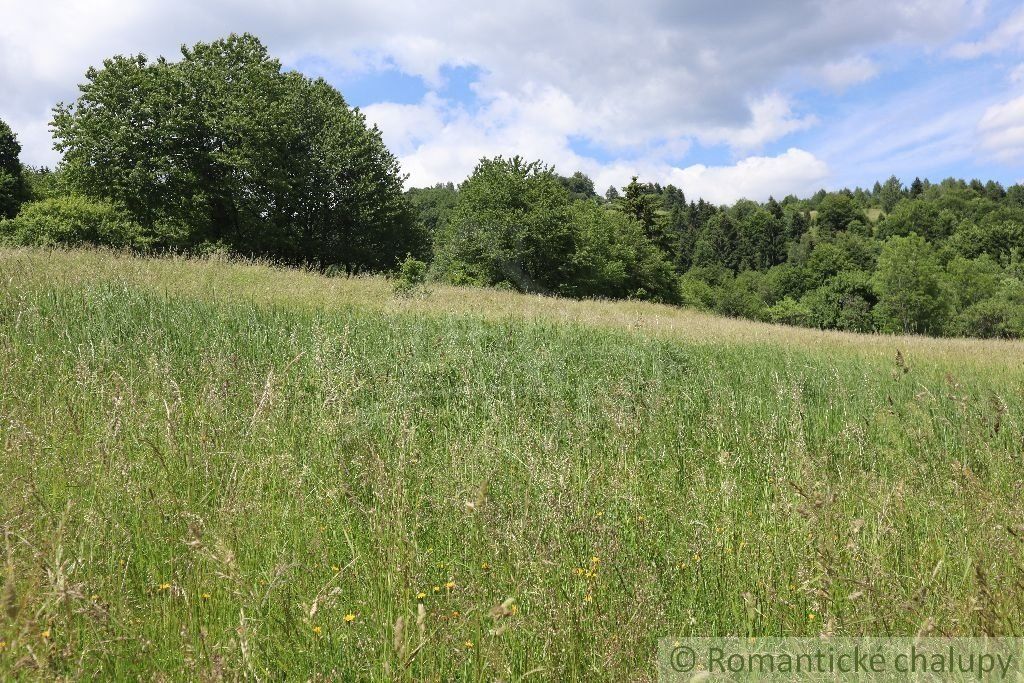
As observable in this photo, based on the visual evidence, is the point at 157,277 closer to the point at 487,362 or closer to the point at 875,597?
the point at 487,362

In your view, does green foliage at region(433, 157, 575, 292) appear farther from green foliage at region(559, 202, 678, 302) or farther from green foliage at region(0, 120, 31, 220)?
green foliage at region(0, 120, 31, 220)

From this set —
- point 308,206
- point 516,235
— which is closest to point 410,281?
point 308,206

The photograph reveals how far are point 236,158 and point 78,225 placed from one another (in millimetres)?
6504

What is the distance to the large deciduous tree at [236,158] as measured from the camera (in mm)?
23703

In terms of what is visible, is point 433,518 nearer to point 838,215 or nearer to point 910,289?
point 910,289

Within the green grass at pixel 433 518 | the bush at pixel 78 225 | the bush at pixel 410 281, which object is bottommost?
the green grass at pixel 433 518

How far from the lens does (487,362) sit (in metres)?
6.48

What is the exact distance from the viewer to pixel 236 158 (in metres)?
24.5

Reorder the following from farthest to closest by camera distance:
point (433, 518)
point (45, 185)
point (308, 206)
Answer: point (45, 185)
point (308, 206)
point (433, 518)

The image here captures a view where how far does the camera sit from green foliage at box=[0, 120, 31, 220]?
34438 millimetres

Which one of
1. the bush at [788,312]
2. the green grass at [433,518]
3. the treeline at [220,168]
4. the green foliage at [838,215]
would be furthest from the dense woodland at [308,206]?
the green foliage at [838,215]

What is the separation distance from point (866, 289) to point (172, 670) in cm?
8129

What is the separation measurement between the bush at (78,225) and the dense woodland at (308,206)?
0.26ft

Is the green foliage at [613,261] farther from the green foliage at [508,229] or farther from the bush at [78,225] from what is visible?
the bush at [78,225]
